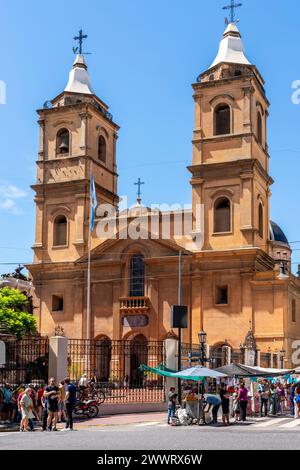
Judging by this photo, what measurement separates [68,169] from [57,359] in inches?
1188

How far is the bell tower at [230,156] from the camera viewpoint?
168ft

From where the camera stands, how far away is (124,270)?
53531 millimetres

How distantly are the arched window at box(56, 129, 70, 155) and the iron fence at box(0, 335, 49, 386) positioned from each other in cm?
2979

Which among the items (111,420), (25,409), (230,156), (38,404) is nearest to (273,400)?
(111,420)

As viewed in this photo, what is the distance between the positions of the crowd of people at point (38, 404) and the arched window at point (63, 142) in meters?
31.9

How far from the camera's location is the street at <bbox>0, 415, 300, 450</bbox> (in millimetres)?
17828

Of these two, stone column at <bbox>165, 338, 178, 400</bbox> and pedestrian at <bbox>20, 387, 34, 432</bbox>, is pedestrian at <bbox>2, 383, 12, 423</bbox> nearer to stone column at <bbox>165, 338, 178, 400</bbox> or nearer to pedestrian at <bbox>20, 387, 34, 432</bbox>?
pedestrian at <bbox>20, 387, 34, 432</bbox>

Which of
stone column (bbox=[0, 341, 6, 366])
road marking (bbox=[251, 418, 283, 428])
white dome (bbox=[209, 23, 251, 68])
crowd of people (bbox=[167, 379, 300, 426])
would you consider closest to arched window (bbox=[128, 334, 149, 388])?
crowd of people (bbox=[167, 379, 300, 426])

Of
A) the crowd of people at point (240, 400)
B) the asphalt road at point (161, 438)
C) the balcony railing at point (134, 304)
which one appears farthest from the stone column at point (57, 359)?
the balcony railing at point (134, 304)

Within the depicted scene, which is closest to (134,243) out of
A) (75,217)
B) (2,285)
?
(75,217)

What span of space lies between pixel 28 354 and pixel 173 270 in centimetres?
2285

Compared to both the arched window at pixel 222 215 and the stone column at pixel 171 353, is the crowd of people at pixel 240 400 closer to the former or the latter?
the stone column at pixel 171 353
